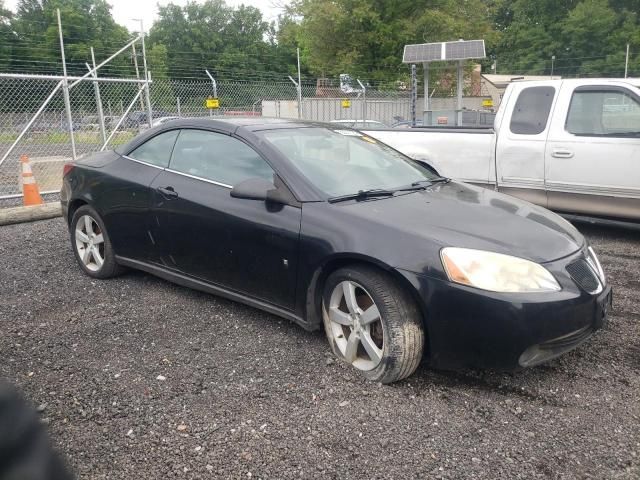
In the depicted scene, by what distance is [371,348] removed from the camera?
3254 mm

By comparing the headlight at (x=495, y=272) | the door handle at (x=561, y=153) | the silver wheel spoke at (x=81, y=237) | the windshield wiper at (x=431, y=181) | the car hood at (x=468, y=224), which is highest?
the windshield wiper at (x=431, y=181)

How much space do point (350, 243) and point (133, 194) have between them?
81.6 inches

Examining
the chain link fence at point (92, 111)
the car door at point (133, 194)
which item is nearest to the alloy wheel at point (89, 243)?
the car door at point (133, 194)

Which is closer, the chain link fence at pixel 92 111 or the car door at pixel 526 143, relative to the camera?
the car door at pixel 526 143

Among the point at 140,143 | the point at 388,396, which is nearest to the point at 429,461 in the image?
the point at 388,396

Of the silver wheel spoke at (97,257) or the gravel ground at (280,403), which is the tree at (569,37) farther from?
the gravel ground at (280,403)

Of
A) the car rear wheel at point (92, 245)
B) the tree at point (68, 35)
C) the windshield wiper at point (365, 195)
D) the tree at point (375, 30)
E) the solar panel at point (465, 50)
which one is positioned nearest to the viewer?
the windshield wiper at point (365, 195)

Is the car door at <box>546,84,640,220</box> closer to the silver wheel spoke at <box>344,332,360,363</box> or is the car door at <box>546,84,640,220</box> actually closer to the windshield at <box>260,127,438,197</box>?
the windshield at <box>260,127,438,197</box>

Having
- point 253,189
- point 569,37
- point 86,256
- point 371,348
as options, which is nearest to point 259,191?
point 253,189

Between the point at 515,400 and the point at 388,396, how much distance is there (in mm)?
664

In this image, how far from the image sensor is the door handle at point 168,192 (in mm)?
4220

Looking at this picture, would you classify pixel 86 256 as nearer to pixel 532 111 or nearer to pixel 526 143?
pixel 526 143

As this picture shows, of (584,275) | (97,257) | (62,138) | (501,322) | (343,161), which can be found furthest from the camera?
(62,138)

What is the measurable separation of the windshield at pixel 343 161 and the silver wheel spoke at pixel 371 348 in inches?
35.9
